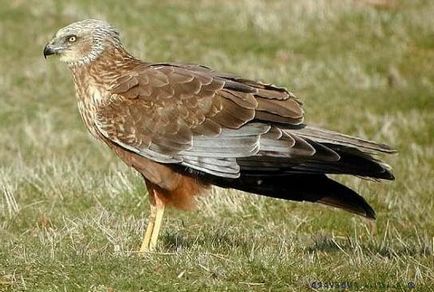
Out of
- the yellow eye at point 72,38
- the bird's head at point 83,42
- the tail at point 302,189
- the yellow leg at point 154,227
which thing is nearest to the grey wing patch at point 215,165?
the tail at point 302,189

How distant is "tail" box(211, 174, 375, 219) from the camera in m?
7.06

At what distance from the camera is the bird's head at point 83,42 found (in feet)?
24.5

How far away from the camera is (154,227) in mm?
7238

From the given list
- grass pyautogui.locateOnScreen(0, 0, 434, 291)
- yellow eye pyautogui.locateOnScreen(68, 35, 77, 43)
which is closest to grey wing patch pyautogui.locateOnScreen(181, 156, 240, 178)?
grass pyautogui.locateOnScreen(0, 0, 434, 291)

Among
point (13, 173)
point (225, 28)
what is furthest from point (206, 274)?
point (225, 28)

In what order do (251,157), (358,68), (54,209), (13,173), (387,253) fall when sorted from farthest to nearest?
(358,68) < (13,173) < (54,209) < (387,253) < (251,157)

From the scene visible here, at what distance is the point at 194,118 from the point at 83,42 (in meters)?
1.04

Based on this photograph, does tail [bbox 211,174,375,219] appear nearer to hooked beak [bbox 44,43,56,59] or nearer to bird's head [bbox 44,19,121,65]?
bird's head [bbox 44,19,121,65]

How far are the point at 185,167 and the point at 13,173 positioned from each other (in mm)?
3077

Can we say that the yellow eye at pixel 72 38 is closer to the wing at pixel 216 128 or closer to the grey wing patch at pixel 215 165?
the wing at pixel 216 128

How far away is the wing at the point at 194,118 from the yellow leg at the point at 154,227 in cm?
40

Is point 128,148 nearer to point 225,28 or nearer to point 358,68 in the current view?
point 358,68

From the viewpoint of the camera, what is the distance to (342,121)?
1356cm

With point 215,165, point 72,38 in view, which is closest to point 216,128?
point 215,165
